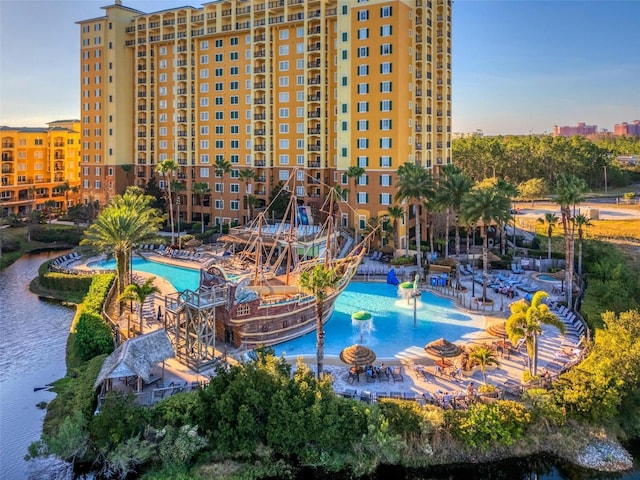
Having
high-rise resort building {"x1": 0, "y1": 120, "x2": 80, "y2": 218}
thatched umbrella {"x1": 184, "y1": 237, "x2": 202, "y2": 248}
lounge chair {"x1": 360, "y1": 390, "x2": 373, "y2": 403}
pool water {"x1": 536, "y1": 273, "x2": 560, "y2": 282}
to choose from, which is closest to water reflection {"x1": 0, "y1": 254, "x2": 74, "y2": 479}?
lounge chair {"x1": 360, "y1": 390, "x2": 373, "y2": 403}

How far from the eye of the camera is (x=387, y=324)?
40.7 meters

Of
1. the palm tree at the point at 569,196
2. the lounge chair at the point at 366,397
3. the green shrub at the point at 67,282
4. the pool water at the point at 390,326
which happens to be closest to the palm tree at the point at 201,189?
the green shrub at the point at 67,282

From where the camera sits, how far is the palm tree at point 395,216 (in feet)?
194

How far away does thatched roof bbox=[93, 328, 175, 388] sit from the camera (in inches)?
1080

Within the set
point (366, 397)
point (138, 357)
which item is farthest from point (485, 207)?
point (138, 357)

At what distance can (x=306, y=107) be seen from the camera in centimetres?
7138

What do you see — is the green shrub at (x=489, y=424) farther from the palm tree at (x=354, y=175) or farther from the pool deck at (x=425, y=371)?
the palm tree at (x=354, y=175)

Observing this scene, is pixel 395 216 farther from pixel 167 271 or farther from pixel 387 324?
pixel 167 271

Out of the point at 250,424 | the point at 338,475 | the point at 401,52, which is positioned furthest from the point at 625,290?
Result: the point at 401,52

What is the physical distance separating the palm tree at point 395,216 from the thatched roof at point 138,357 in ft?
111

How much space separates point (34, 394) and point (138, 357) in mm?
7721

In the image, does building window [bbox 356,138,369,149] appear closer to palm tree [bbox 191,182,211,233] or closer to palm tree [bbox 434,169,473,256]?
palm tree [bbox 434,169,473,256]

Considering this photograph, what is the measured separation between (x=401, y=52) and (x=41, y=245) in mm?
50353

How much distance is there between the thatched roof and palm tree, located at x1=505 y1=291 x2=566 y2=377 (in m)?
17.5
